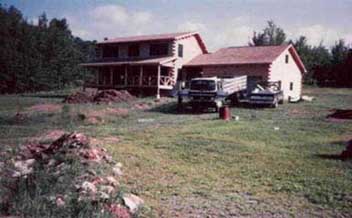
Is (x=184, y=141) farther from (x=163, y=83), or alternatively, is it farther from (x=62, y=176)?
(x=163, y=83)

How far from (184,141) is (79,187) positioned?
6.78 m

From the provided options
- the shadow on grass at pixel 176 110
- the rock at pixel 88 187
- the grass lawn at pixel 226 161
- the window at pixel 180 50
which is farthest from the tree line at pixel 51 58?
the rock at pixel 88 187

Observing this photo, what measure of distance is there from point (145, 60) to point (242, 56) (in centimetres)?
860

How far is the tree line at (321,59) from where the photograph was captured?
50.9 m

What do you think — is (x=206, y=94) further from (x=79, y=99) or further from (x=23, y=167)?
(x=23, y=167)

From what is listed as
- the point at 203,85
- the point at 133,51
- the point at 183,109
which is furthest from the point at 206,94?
the point at 133,51

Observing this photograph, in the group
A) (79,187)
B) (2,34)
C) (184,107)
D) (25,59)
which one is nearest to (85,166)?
(79,187)

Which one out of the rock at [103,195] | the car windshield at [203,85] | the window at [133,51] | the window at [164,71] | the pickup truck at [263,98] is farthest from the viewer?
the window at [133,51]

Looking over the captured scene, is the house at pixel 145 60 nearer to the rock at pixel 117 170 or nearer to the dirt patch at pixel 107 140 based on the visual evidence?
the dirt patch at pixel 107 140

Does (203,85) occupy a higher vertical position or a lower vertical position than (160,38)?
lower

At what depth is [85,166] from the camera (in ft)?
35.9

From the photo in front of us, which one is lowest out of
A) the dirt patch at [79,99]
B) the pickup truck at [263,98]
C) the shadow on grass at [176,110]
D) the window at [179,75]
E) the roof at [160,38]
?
the shadow on grass at [176,110]

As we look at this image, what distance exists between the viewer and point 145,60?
131 feet

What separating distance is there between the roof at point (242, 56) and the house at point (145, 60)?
4.92 ft
